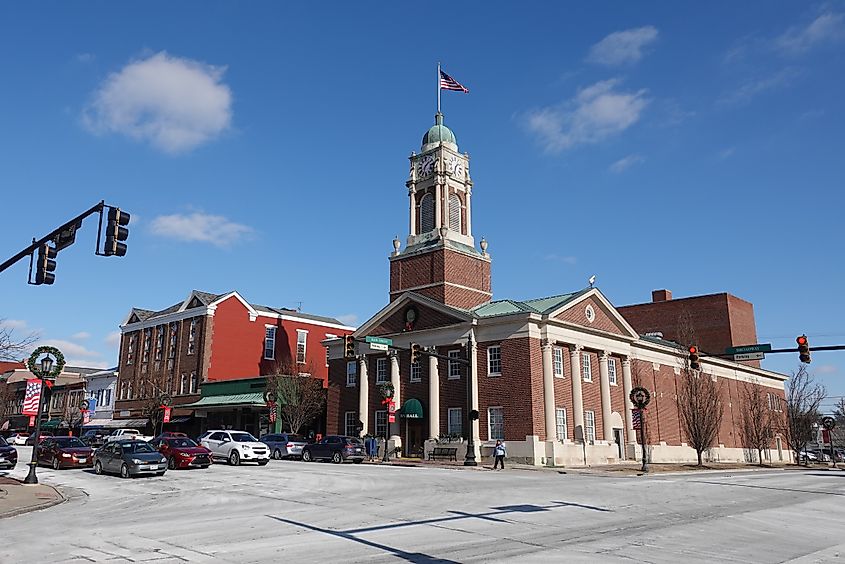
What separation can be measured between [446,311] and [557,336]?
25.3 ft

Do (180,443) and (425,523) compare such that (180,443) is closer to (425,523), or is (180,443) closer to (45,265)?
(45,265)

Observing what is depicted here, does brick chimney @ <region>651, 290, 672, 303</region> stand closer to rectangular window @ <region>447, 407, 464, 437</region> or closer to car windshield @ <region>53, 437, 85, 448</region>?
rectangular window @ <region>447, 407, 464, 437</region>

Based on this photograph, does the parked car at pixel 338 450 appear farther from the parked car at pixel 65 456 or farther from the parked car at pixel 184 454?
the parked car at pixel 65 456

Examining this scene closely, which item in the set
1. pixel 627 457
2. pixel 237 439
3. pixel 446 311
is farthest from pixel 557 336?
pixel 237 439

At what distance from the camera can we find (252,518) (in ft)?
55.0

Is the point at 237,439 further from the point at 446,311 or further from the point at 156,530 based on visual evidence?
the point at 156,530

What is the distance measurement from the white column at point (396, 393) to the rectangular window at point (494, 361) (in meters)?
7.46

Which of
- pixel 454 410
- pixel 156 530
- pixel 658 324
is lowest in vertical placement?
pixel 156 530

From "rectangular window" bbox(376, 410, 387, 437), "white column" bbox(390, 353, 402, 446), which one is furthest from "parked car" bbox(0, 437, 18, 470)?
"rectangular window" bbox(376, 410, 387, 437)

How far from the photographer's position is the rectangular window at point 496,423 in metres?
46.6

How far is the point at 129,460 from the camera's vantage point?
97.8 feet

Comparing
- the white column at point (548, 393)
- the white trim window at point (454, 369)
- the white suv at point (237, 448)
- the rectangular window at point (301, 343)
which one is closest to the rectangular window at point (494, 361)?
the white trim window at point (454, 369)

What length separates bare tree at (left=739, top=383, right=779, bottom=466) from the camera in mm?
65688

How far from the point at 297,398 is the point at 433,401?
14517 mm
